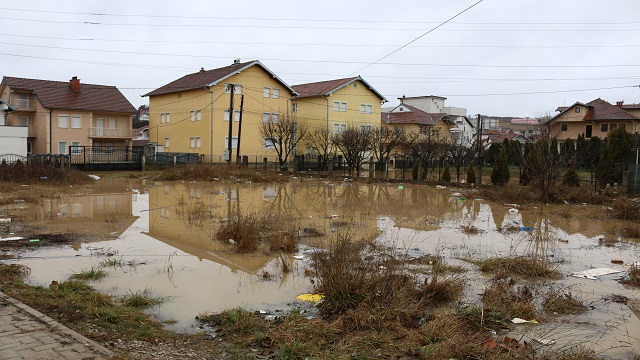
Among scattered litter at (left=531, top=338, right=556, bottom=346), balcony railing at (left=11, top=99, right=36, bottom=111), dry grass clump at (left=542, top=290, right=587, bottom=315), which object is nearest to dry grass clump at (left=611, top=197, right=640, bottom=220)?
dry grass clump at (left=542, top=290, right=587, bottom=315)

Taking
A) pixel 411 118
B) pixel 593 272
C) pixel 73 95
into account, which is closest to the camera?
pixel 593 272

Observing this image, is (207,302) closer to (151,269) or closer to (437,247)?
(151,269)

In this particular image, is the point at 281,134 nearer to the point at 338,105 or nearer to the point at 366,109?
the point at 338,105

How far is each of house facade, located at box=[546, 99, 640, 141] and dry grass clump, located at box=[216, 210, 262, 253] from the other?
1990 inches

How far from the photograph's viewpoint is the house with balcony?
44.7m

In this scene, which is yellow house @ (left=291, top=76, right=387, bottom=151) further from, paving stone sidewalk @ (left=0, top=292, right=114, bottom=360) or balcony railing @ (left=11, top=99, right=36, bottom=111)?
paving stone sidewalk @ (left=0, top=292, right=114, bottom=360)

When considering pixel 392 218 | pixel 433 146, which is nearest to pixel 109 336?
pixel 392 218

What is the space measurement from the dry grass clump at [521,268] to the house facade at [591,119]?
49831 millimetres

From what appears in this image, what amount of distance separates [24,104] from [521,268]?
47752 mm

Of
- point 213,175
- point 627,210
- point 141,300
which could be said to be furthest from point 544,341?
point 213,175

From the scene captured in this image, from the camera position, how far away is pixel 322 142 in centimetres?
4700

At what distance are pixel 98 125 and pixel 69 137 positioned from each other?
2.96 meters

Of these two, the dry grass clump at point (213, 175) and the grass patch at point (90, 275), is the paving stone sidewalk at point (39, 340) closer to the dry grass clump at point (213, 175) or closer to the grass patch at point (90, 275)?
the grass patch at point (90, 275)

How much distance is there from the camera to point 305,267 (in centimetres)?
905
